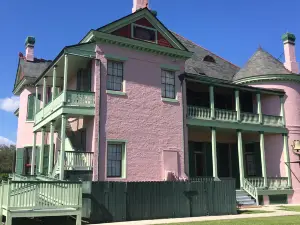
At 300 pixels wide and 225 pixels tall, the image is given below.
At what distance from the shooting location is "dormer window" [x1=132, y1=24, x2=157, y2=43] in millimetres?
20423

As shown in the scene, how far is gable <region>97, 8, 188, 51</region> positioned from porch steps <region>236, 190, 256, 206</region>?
30.9 feet

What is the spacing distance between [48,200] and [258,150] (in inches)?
688

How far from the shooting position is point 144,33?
20766 millimetres

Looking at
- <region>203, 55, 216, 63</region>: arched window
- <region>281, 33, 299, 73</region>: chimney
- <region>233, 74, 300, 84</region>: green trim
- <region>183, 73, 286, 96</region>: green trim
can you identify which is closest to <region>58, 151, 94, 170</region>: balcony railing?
<region>183, 73, 286, 96</region>: green trim

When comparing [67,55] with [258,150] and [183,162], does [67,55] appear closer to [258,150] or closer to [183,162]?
[183,162]

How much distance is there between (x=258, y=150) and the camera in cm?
2602

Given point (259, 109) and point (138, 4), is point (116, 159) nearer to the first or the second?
point (138, 4)

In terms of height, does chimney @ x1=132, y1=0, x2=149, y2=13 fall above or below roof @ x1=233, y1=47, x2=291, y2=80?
above

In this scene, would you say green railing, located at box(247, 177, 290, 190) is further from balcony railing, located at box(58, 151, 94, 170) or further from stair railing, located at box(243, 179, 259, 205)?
balcony railing, located at box(58, 151, 94, 170)

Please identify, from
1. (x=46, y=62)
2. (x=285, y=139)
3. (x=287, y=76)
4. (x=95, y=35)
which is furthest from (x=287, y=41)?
(x=46, y=62)

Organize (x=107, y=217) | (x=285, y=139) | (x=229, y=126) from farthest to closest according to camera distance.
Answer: (x=285, y=139) → (x=229, y=126) → (x=107, y=217)

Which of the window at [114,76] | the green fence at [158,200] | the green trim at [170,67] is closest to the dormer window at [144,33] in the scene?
the green trim at [170,67]

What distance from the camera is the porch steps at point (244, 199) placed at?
70.3 ft

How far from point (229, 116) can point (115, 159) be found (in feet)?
29.2
